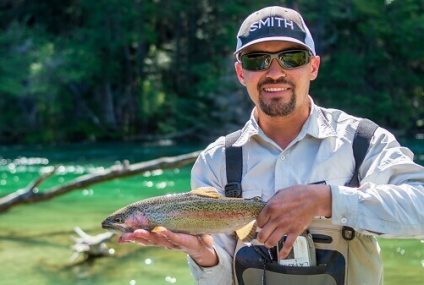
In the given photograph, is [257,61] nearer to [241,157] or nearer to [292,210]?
[241,157]

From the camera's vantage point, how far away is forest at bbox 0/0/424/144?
31.2 metres

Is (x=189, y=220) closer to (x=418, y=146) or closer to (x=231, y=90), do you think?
(x=418, y=146)

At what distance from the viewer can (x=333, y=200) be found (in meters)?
2.10

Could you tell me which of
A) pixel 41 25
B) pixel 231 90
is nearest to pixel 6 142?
pixel 41 25

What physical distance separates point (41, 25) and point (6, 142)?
20.6 ft

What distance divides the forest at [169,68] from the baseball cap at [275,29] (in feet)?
90.2

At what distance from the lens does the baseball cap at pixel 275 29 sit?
2363mm

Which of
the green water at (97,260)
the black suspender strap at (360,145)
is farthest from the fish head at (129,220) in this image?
the green water at (97,260)

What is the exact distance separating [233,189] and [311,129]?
1.04ft

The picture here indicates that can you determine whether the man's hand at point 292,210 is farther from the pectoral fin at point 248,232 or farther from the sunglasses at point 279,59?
the sunglasses at point 279,59

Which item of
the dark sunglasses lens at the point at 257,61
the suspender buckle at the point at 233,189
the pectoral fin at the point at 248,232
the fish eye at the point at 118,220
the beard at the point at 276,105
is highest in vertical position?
the dark sunglasses lens at the point at 257,61

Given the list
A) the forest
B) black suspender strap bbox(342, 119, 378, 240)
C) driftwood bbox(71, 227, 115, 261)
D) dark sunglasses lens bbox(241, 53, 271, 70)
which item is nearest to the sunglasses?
dark sunglasses lens bbox(241, 53, 271, 70)

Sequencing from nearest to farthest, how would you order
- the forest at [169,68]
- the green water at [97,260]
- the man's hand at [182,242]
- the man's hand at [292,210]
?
A: the man's hand at [292,210]
the man's hand at [182,242]
the green water at [97,260]
the forest at [169,68]

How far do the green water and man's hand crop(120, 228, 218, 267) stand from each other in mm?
4672
